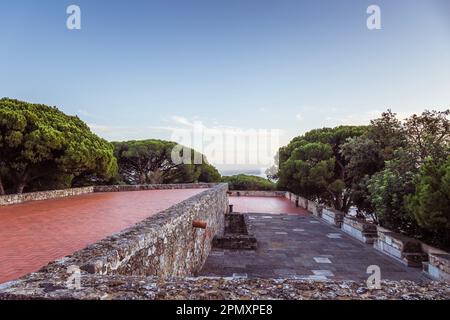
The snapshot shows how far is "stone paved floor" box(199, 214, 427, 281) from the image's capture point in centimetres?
758

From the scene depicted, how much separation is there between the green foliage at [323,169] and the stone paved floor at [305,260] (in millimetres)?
7821

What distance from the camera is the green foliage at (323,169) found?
20.5 meters

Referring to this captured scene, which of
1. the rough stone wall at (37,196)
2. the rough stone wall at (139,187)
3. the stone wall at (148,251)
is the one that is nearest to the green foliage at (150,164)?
the rough stone wall at (139,187)

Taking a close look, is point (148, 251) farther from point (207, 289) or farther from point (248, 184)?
point (248, 184)

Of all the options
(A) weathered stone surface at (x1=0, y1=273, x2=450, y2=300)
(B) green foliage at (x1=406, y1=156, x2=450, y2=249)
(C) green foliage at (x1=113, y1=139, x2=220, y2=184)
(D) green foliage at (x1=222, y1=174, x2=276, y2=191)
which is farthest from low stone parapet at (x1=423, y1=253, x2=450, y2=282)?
(D) green foliage at (x1=222, y1=174, x2=276, y2=191)

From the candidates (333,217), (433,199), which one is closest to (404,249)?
(433,199)

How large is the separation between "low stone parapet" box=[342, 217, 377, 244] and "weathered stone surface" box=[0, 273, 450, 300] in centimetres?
922

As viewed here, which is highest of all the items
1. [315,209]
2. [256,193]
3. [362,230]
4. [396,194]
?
[396,194]

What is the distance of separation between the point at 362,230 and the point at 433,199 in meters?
4.31

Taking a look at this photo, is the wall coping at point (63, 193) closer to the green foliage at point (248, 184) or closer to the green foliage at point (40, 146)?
the green foliage at point (40, 146)

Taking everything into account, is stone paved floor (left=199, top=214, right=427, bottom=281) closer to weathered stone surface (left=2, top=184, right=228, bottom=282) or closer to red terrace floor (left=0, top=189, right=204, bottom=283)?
weathered stone surface (left=2, top=184, right=228, bottom=282)

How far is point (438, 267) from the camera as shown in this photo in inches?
279
